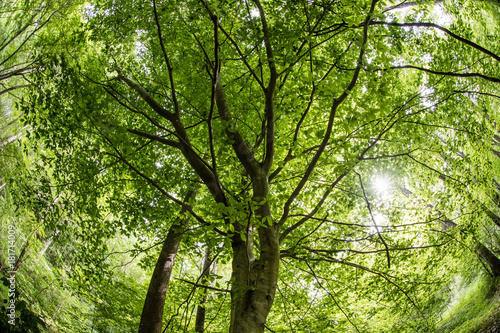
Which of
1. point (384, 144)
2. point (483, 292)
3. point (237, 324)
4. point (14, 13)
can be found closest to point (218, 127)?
point (237, 324)

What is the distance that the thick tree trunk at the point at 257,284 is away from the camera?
7.25 ft

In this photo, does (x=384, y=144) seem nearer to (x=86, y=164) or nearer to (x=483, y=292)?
(x=86, y=164)

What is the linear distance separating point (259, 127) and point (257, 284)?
6.89 ft

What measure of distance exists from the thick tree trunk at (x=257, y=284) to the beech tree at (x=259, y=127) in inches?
0.5

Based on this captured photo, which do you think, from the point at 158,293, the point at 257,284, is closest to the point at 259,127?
the point at 257,284

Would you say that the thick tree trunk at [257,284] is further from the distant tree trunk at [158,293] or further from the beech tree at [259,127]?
the distant tree trunk at [158,293]

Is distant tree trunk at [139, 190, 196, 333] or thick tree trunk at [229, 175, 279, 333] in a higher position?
distant tree trunk at [139, 190, 196, 333]

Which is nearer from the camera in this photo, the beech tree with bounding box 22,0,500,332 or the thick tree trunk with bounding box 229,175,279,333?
the thick tree trunk with bounding box 229,175,279,333

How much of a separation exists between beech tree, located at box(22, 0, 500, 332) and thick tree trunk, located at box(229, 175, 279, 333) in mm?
Answer: 12

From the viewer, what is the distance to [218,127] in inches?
120

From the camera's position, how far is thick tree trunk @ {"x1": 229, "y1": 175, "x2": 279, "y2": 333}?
2209 millimetres

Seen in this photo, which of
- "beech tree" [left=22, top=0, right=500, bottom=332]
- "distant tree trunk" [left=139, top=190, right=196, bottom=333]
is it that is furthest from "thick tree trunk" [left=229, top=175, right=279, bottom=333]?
"distant tree trunk" [left=139, top=190, right=196, bottom=333]

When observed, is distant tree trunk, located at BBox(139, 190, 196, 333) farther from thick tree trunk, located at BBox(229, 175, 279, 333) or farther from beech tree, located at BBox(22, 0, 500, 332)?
thick tree trunk, located at BBox(229, 175, 279, 333)

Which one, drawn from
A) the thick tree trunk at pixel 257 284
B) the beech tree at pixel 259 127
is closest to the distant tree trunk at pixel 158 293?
the beech tree at pixel 259 127
